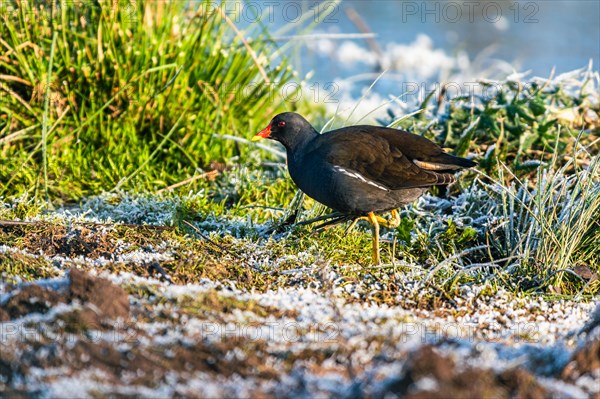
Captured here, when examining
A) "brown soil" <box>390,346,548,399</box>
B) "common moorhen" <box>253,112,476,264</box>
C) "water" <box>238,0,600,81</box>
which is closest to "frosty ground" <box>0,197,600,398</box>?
"brown soil" <box>390,346,548,399</box>

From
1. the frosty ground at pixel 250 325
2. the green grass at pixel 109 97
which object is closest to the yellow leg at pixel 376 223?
the frosty ground at pixel 250 325

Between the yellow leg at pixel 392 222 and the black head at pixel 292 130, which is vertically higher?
the black head at pixel 292 130

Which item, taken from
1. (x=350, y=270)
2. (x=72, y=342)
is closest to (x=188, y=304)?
(x=72, y=342)

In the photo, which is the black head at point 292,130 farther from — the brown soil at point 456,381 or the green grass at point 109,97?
the brown soil at point 456,381

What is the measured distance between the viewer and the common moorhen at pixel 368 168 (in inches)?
152

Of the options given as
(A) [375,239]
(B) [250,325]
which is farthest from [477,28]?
(B) [250,325]

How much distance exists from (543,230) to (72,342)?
2.30 m

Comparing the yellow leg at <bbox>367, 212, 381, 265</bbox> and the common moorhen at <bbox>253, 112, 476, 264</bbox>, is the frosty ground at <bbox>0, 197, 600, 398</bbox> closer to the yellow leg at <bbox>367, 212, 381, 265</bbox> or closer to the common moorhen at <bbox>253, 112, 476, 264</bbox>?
the yellow leg at <bbox>367, 212, 381, 265</bbox>

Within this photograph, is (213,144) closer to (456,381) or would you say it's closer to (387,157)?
(387,157)

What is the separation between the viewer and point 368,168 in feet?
12.9

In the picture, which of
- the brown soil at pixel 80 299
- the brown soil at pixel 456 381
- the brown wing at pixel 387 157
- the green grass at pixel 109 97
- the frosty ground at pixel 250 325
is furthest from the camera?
the green grass at pixel 109 97

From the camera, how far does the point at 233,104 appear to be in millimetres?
5645

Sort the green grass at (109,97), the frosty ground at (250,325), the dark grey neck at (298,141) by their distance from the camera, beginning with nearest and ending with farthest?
1. the frosty ground at (250,325)
2. the dark grey neck at (298,141)
3. the green grass at (109,97)

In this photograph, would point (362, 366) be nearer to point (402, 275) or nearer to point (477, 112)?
point (402, 275)
